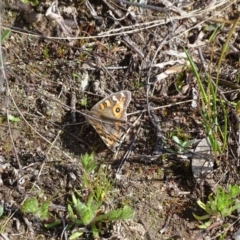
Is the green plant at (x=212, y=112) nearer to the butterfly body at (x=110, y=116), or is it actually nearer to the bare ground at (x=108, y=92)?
the bare ground at (x=108, y=92)

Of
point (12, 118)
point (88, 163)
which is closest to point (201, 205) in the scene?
point (88, 163)

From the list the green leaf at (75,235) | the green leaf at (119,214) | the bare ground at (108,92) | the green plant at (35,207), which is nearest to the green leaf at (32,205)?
the green plant at (35,207)

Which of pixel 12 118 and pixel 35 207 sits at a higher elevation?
pixel 12 118

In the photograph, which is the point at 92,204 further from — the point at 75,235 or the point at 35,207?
the point at 35,207

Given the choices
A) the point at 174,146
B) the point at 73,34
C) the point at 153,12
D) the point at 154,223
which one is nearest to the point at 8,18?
the point at 73,34

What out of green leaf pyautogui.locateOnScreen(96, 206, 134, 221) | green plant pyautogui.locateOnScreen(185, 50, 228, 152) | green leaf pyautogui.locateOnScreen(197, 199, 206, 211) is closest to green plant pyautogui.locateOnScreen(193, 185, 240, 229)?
green leaf pyautogui.locateOnScreen(197, 199, 206, 211)

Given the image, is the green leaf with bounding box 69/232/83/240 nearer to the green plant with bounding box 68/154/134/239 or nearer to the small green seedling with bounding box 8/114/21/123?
the green plant with bounding box 68/154/134/239

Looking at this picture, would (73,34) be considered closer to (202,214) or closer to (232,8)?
(232,8)
